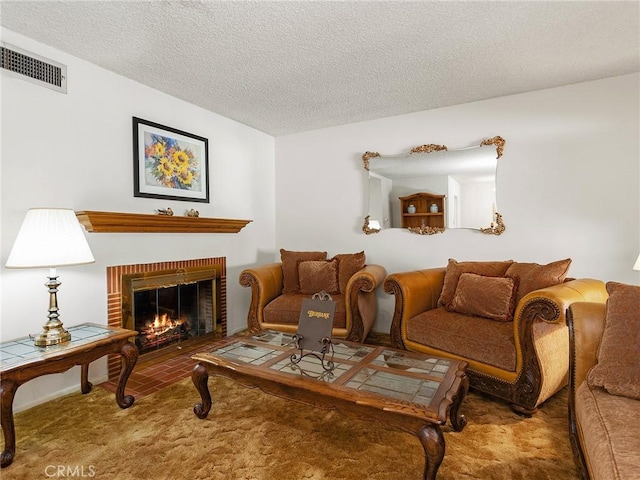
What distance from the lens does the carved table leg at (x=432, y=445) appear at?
4.44 feet

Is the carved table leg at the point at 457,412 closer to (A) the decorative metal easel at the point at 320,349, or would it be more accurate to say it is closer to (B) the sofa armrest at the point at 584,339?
(B) the sofa armrest at the point at 584,339

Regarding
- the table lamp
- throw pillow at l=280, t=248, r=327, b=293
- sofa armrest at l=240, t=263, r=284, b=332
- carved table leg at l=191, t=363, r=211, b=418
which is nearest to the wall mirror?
throw pillow at l=280, t=248, r=327, b=293

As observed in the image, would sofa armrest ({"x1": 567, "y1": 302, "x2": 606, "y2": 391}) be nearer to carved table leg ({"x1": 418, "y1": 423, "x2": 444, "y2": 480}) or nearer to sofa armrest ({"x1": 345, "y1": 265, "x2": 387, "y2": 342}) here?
carved table leg ({"x1": 418, "y1": 423, "x2": 444, "y2": 480})

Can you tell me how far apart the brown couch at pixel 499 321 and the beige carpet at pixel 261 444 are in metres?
0.21

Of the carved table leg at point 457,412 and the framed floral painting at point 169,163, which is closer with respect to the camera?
the carved table leg at point 457,412

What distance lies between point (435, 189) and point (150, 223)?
8.83 feet

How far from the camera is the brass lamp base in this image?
1.99 metres

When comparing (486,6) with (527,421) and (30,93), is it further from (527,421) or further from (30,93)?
(30,93)

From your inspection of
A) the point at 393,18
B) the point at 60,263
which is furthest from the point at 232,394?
the point at 393,18

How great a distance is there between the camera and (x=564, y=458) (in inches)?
66.1

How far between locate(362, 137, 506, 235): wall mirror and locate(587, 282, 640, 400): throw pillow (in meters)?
1.90

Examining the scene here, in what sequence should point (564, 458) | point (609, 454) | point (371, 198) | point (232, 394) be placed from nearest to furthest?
1. point (609, 454)
2. point (564, 458)
3. point (232, 394)
4. point (371, 198)

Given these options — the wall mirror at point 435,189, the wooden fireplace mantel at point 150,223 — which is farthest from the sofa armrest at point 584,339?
the wooden fireplace mantel at point 150,223

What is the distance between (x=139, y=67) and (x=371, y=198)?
2.47m
